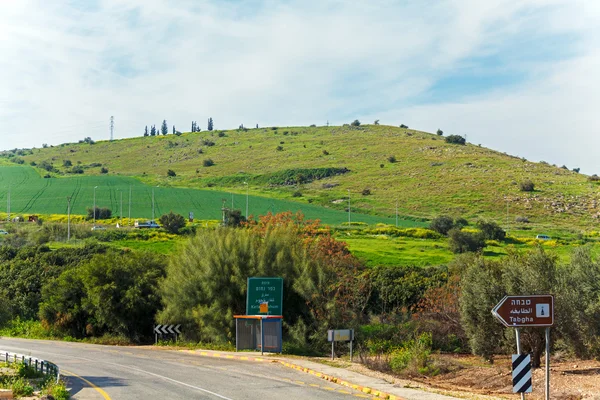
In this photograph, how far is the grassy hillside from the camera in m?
107

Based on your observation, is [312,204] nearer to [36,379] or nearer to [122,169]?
[122,169]

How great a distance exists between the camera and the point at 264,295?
3231 cm

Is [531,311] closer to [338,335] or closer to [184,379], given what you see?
[184,379]

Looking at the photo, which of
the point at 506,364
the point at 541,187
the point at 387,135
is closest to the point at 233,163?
the point at 387,135

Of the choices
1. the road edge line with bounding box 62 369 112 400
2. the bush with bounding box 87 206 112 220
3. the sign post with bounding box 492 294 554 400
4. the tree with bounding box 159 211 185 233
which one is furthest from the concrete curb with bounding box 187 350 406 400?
the bush with bounding box 87 206 112 220

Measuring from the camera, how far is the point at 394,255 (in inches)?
2746

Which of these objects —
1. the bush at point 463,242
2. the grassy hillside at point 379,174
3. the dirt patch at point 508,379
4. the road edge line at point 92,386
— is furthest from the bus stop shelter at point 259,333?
the grassy hillside at point 379,174

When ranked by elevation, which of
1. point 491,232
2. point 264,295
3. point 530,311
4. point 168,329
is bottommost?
point 168,329

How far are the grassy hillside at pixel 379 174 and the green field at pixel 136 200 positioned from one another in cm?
630

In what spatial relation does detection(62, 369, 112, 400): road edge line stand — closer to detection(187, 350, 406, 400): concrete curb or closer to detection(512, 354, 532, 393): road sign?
detection(187, 350, 406, 400): concrete curb

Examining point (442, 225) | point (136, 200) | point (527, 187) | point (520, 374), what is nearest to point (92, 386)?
point (520, 374)

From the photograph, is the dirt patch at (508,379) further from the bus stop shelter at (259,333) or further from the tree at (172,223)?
the tree at (172,223)

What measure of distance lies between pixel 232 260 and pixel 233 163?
12990 cm

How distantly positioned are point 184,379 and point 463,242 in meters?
55.5
